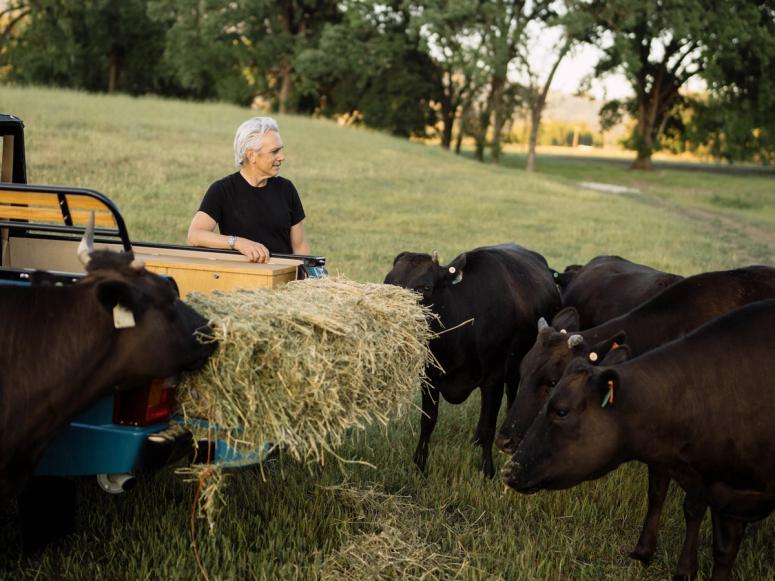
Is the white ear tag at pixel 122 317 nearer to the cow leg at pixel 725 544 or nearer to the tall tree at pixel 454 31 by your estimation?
the cow leg at pixel 725 544

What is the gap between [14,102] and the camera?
3092cm

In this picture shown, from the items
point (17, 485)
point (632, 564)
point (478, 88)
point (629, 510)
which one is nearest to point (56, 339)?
point (17, 485)

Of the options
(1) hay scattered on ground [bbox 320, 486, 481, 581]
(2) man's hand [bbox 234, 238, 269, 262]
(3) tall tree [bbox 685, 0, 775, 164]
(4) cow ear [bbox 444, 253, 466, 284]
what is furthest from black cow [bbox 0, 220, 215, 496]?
(3) tall tree [bbox 685, 0, 775, 164]

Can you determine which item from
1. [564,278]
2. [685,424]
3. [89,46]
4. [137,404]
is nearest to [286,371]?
[137,404]

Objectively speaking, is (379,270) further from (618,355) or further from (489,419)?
(618,355)

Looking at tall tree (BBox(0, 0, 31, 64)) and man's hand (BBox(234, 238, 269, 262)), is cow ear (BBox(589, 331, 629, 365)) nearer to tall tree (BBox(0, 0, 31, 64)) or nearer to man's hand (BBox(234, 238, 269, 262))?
man's hand (BBox(234, 238, 269, 262))

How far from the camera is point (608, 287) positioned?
7.66 m

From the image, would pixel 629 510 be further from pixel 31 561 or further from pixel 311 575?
pixel 31 561

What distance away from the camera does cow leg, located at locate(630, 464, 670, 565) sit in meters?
4.95

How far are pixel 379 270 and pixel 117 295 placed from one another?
397 inches

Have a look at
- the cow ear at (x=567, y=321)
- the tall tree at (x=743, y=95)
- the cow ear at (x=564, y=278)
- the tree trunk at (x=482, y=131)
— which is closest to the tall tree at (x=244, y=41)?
the tree trunk at (x=482, y=131)

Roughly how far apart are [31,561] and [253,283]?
1.78 metres

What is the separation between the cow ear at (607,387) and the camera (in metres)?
4.19

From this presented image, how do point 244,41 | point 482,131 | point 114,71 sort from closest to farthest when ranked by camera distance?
point 482,131, point 244,41, point 114,71
